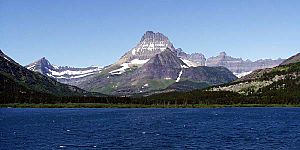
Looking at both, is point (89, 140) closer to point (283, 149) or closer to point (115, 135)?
point (115, 135)

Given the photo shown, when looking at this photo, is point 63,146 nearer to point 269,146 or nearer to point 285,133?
point 269,146

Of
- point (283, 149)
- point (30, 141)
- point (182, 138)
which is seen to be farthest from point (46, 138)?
point (283, 149)

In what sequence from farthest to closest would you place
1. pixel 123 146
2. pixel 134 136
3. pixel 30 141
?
pixel 134 136 → pixel 30 141 → pixel 123 146

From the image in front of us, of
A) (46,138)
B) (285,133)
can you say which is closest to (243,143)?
(285,133)

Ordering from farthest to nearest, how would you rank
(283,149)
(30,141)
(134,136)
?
(134,136)
(30,141)
(283,149)

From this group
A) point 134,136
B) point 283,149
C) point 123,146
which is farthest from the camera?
point 134,136

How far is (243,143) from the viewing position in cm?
9175

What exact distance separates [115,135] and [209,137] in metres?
23.7

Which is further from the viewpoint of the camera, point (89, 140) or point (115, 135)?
point (115, 135)

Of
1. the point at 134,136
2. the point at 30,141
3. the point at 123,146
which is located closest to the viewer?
the point at 123,146

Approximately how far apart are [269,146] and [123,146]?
29.4 metres

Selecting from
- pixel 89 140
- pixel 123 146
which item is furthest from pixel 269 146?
pixel 89 140

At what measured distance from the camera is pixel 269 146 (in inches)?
3430

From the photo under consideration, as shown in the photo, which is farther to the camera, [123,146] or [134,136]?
[134,136]
